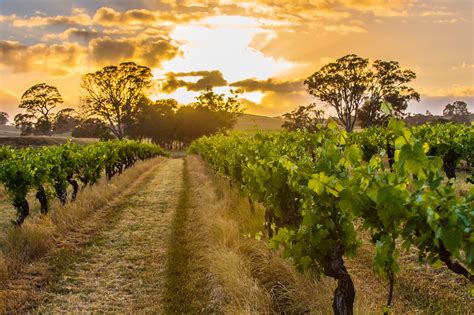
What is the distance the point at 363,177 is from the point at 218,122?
294ft

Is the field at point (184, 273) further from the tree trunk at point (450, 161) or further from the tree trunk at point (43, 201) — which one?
the tree trunk at point (450, 161)

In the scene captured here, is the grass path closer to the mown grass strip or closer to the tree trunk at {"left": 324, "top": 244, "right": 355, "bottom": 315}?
the mown grass strip

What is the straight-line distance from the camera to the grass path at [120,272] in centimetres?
789

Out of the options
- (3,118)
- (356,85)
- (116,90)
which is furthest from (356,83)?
(3,118)

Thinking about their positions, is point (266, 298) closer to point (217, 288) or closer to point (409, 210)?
point (217, 288)

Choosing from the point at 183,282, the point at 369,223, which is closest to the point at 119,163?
the point at 183,282

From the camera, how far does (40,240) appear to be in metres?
10.6

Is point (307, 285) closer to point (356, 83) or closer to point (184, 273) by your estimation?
point (184, 273)

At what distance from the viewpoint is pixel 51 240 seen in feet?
36.9

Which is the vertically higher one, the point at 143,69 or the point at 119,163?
the point at 143,69

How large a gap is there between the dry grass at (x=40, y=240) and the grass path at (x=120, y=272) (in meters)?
0.51

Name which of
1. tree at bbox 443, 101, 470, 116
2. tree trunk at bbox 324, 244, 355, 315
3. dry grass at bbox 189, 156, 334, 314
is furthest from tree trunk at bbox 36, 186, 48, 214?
tree at bbox 443, 101, 470, 116

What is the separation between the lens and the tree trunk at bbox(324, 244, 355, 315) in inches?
211

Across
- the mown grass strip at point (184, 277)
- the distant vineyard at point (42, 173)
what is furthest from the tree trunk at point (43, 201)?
the mown grass strip at point (184, 277)
